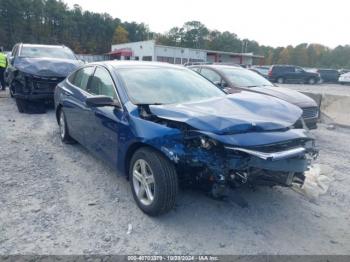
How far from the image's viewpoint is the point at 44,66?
8750 millimetres

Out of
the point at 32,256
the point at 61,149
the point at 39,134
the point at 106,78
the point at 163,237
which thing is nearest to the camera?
the point at 32,256

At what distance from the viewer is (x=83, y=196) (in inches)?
152

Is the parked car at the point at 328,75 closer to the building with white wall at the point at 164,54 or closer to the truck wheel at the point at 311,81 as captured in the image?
the truck wheel at the point at 311,81

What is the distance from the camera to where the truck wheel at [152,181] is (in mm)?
3061

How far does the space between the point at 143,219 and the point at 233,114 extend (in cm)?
150

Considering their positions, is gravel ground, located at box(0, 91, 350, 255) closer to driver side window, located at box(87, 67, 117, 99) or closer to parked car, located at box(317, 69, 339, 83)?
driver side window, located at box(87, 67, 117, 99)

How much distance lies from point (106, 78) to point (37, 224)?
2.08 m

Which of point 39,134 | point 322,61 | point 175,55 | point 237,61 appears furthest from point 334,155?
point 322,61

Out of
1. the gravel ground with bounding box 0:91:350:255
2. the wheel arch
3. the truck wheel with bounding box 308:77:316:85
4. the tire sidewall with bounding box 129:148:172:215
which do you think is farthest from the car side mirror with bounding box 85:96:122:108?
the truck wheel with bounding box 308:77:316:85

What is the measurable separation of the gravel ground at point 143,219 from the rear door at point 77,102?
645 millimetres

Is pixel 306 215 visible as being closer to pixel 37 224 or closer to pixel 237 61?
pixel 37 224

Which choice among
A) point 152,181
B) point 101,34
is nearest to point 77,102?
point 152,181

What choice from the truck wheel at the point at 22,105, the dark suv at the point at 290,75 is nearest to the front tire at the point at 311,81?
the dark suv at the point at 290,75

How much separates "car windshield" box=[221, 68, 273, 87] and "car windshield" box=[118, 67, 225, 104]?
3315mm
